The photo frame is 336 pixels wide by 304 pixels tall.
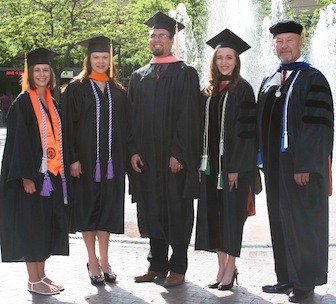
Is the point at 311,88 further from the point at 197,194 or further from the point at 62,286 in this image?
the point at 62,286

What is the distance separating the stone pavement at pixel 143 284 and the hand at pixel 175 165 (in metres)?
0.99

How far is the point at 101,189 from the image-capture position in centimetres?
500

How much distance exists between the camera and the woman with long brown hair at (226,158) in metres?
4.70

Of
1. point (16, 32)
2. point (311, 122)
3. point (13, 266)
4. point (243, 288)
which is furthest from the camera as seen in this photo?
point (16, 32)

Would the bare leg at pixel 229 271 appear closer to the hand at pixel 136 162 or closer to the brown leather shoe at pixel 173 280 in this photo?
the brown leather shoe at pixel 173 280

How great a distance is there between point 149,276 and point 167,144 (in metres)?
1.18

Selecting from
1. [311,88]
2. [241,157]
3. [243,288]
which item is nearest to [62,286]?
[243,288]

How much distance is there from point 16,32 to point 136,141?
1803cm

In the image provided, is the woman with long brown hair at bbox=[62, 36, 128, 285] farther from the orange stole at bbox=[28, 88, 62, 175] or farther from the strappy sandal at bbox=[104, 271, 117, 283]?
the orange stole at bbox=[28, 88, 62, 175]

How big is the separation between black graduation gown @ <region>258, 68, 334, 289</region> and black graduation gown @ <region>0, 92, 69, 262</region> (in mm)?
1896

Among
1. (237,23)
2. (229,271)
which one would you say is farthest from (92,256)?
(237,23)

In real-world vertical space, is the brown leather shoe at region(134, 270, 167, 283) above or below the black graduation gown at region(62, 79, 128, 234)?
below

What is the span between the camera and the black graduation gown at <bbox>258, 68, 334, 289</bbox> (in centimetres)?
442

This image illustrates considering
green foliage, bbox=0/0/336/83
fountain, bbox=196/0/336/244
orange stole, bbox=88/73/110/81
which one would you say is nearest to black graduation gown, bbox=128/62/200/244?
orange stole, bbox=88/73/110/81
